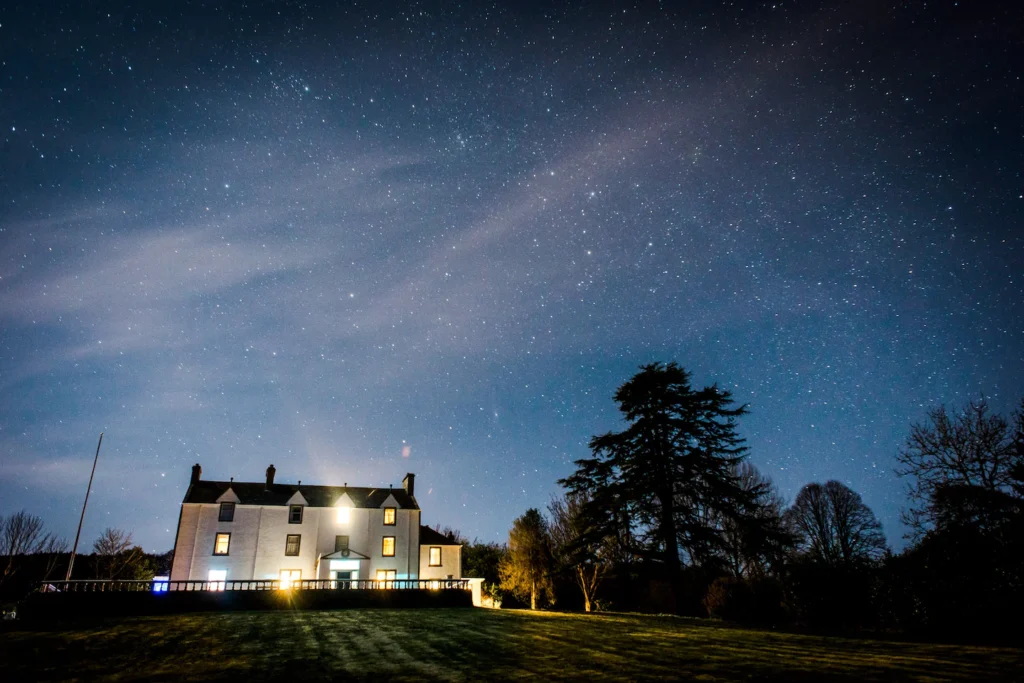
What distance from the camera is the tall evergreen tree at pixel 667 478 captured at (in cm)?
2461

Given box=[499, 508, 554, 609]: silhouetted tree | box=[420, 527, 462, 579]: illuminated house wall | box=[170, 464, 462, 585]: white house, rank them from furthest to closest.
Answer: box=[420, 527, 462, 579]: illuminated house wall
box=[170, 464, 462, 585]: white house
box=[499, 508, 554, 609]: silhouetted tree

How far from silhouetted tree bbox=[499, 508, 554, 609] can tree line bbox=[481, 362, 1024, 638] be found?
8 cm

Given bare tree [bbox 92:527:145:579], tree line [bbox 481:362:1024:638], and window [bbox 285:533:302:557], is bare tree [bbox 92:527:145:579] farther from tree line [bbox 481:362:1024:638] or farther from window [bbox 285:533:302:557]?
tree line [bbox 481:362:1024:638]

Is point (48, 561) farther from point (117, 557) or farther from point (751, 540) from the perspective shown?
point (751, 540)

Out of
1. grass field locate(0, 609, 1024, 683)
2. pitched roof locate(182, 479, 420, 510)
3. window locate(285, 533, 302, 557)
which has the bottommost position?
grass field locate(0, 609, 1024, 683)

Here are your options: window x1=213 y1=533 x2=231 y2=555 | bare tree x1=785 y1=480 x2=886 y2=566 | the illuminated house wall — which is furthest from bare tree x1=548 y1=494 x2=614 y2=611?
window x1=213 y1=533 x2=231 y2=555

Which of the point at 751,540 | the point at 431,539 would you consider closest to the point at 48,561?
the point at 431,539

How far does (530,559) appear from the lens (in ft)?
103

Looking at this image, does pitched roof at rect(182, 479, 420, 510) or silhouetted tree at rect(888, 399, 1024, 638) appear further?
pitched roof at rect(182, 479, 420, 510)

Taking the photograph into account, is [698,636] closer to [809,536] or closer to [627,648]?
[627,648]

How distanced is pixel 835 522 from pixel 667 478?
91.5 feet

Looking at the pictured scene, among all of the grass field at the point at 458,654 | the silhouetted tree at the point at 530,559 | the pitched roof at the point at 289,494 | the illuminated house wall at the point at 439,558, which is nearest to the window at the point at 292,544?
the pitched roof at the point at 289,494

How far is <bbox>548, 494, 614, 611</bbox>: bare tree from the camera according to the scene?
26188 millimetres

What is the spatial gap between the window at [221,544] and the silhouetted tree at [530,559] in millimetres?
25299
